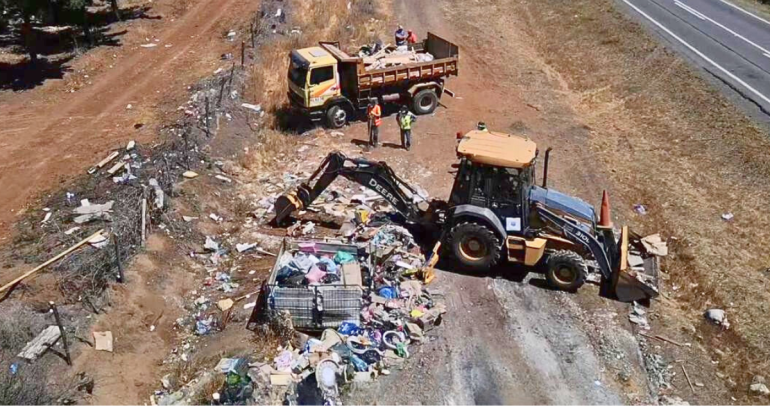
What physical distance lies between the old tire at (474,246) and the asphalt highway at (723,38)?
456 inches

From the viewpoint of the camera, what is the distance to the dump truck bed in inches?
766

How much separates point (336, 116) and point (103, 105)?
686 centimetres

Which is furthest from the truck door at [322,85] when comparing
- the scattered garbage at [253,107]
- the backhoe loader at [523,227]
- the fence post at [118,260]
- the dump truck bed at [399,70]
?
the fence post at [118,260]

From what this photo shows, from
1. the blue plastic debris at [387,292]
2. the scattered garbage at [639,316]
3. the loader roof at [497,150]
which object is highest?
the loader roof at [497,150]

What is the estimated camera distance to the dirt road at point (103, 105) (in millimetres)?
16891

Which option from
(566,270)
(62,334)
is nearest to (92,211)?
(62,334)

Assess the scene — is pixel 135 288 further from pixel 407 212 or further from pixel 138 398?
pixel 407 212

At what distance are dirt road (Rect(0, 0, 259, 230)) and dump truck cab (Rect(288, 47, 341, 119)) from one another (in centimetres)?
371

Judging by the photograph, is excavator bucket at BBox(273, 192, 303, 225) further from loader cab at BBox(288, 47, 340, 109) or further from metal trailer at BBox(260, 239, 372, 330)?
loader cab at BBox(288, 47, 340, 109)

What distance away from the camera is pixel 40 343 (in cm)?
1034

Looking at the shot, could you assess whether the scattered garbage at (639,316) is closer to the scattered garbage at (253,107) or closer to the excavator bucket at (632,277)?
the excavator bucket at (632,277)

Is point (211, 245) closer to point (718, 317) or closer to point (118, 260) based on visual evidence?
point (118, 260)

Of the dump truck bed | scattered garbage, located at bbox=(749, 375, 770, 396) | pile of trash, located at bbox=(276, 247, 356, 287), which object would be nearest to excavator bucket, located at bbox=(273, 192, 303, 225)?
pile of trash, located at bbox=(276, 247, 356, 287)

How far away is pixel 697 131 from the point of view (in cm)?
1980
